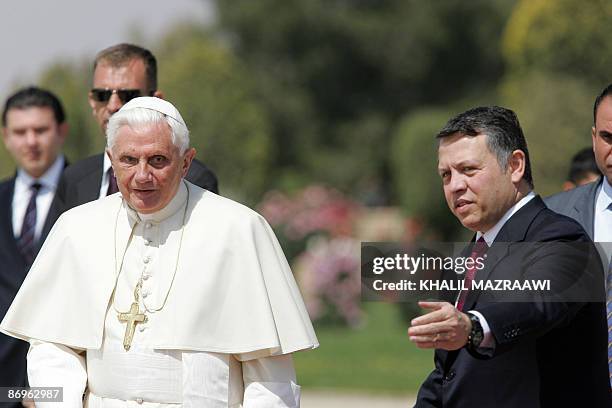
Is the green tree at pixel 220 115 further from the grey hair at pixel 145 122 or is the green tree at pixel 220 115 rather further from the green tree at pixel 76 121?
the grey hair at pixel 145 122

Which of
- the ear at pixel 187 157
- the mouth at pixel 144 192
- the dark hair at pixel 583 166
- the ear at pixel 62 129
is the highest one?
the ear at pixel 62 129

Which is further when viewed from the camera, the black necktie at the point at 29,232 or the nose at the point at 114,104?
the black necktie at the point at 29,232

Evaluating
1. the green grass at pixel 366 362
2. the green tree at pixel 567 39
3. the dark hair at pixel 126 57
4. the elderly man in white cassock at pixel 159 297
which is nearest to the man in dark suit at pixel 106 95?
the dark hair at pixel 126 57

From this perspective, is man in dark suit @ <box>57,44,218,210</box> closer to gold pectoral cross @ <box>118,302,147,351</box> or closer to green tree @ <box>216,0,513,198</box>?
gold pectoral cross @ <box>118,302,147,351</box>

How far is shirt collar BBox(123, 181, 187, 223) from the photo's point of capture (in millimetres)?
3895

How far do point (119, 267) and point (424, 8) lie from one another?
40992 mm

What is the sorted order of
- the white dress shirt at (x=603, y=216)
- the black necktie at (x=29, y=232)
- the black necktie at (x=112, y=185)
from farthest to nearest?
the black necktie at (x=29, y=232)
the black necktie at (x=112, y=185)
the white dress shirt at (x=603, y=216)

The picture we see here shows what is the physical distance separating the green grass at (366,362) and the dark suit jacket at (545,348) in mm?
7516

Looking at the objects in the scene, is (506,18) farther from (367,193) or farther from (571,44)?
(571,44)

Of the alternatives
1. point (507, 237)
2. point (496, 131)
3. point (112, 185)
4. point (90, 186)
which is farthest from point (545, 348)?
point (90, 186)

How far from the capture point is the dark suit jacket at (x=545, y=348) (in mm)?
3514

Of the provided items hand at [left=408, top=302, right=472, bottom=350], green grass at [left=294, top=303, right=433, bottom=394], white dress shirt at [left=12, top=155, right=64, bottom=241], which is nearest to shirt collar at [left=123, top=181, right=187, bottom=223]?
hand at [left=408, top=302, right=472, bottom=350]

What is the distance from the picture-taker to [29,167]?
6.19 meters

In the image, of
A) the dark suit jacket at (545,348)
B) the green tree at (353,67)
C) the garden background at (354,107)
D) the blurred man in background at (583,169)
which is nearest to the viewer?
the dark suit jacket at (545,348)
